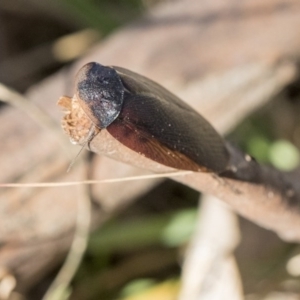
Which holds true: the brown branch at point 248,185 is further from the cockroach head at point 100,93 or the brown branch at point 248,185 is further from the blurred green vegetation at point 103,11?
the blurred green vegetation at point 103,11

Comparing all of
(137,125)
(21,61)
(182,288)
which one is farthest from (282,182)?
(21,61)

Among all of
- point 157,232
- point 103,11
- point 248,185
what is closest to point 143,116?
point 248,185

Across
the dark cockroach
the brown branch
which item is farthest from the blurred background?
the dark cockroach

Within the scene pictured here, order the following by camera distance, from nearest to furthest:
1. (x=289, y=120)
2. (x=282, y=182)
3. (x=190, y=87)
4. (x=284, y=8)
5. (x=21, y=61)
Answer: (x=282, y=182), (x=190, y=87), (x=284, y=8), (x=289, y=120), (x=21, y=61)

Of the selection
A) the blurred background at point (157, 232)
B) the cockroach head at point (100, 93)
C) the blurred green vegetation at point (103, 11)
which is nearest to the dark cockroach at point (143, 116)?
the cockroach head at point (100, 93)

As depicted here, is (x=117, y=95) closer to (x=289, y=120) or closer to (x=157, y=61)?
(x=157, y=61)

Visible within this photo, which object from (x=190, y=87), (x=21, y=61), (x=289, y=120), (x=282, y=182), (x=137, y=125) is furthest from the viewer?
(x=21, y=61)

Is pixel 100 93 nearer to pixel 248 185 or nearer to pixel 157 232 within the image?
pixel 248 185

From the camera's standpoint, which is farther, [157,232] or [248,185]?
[157,232]
